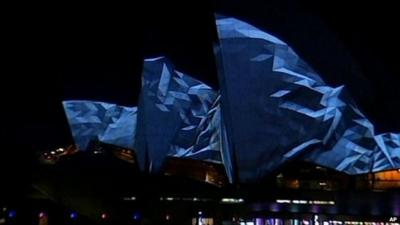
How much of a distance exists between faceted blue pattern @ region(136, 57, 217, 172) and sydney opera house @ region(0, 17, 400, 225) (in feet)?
0.13

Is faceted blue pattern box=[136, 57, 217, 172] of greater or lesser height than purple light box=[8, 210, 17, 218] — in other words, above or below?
above

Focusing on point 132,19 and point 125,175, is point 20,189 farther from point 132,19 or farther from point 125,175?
point 132,19

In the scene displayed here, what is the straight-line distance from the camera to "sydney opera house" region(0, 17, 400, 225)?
62.3 feet

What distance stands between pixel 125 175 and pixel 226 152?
4579 mm

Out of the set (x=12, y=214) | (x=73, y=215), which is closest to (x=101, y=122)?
(x=73, y=215)

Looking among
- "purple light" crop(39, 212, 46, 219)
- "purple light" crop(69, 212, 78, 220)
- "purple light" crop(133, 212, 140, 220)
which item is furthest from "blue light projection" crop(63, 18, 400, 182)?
"purple light" crop(39, 212, 46, 219)

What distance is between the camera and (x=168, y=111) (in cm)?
2088

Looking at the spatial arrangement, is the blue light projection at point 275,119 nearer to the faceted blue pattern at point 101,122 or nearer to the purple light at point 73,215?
the faceted blue pattern at point 101,122

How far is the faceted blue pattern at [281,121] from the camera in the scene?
1894 cm

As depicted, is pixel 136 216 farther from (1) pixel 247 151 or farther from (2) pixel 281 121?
(2) pixel 281 121

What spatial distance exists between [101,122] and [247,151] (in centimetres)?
667

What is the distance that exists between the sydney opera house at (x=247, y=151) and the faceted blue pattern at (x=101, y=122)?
0.45ft

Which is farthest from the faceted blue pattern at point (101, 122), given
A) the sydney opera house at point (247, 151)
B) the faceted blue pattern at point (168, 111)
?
the faceted blue pattern at point (168, 111)

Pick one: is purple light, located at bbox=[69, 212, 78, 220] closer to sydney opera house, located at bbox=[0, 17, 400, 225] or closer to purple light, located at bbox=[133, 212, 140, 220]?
sydney opera house, located at bbox=[0, 17, 400, 225]
